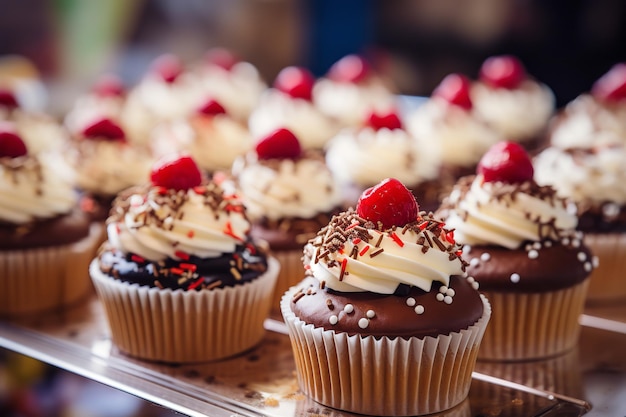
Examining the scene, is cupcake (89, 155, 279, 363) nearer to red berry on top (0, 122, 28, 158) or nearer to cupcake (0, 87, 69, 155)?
red berry on top (0, 122, 28, 158)

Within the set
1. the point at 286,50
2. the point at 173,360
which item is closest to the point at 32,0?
the point at 286,50

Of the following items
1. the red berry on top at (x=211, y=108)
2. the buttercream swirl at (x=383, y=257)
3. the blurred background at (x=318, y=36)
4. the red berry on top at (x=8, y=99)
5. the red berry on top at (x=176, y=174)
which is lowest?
the blurred background at (x=318, y=36)

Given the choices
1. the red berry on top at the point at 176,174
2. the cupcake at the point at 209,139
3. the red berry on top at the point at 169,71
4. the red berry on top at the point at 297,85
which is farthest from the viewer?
the red berry on top at the point at 169,71

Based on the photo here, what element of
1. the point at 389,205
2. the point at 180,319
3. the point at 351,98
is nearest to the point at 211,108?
the point at 351,98

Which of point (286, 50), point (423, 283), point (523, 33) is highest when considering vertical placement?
point (423, 283)

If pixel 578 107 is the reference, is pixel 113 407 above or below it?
below

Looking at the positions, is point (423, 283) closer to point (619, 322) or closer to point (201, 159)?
point (619, 322)

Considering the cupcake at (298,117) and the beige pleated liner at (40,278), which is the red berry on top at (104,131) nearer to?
the beige pleated liner at (40,278)

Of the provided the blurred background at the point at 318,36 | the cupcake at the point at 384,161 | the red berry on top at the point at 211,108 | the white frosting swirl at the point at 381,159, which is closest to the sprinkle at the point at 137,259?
the cupcake at the point at 384,161
